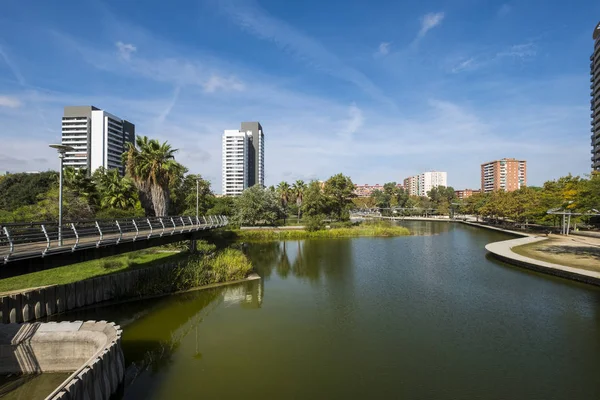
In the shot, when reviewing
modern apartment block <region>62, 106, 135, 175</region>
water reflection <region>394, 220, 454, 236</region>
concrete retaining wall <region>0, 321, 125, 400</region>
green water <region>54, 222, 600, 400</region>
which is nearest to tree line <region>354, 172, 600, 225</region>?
water reflection <region>394, 220, 454, 236</region>

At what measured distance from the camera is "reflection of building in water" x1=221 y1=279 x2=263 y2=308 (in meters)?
22.0

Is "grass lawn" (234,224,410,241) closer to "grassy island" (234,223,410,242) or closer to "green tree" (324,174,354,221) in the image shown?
"grassy island" (234,223,410,242)

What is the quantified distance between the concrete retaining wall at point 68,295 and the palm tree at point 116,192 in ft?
75.4

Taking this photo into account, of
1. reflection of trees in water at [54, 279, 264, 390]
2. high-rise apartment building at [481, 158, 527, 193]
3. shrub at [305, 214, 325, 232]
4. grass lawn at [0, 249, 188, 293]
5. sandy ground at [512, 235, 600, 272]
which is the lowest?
reflection of trees in water at [54, 279, 264, 390]

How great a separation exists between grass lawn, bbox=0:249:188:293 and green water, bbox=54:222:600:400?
5.35m

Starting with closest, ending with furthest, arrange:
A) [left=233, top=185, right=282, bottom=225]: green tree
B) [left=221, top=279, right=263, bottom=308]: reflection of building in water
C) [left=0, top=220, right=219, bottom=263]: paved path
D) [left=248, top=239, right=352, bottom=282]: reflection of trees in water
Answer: [left=0, top=220, right=219, bottom=263]: paved path < [left=221, top=279, right=263, bottom=308]: reflection of building in water < [left=248, top=239, right=352, bottom=282]: reflection of trees in water < [left=233, top=185, right=282, bottom=225]: green tree

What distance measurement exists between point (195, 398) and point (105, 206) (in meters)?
37.7

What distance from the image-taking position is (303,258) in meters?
39.3

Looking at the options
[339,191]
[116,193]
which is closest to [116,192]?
[116,193]

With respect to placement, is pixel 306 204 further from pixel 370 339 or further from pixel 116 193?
pixel 370 339

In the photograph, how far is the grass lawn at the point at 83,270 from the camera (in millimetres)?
21453

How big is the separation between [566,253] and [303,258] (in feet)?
91.7

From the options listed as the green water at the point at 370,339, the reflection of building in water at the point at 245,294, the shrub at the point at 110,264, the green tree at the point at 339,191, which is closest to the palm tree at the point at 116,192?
the shrub at the point at 110,264

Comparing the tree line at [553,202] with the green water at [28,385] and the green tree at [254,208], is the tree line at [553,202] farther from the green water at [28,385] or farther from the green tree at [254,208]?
the green water at [28,385]
